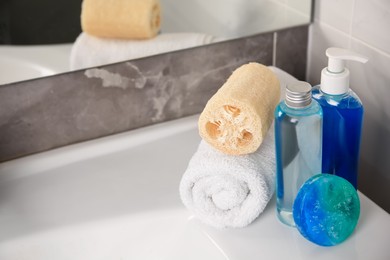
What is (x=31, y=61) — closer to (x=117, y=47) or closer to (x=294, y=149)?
(x=117, y=47)

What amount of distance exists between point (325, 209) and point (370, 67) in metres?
0.30

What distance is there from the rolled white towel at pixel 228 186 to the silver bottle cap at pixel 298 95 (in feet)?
0.32

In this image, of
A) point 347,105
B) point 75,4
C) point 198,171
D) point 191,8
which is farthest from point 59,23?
point 347,105

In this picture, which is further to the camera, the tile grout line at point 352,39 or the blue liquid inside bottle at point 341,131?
the tile grout line at point 352,39

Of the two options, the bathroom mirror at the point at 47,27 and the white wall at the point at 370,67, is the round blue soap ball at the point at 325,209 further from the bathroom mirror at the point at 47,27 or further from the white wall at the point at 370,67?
the bathroom mirror at the point at 47,27

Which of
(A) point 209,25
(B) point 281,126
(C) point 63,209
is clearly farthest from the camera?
(A) point 209,25

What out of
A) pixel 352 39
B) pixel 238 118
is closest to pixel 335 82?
pixel 238 118

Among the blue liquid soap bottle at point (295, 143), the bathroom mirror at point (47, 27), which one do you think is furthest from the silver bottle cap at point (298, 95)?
the bathroom mirror at point (47, 27)

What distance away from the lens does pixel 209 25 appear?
1.01 metres

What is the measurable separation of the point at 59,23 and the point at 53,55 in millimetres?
47

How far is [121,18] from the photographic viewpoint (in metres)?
0.94

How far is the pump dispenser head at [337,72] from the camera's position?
0.76 meters

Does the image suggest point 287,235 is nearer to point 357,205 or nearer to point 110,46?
point 357,205

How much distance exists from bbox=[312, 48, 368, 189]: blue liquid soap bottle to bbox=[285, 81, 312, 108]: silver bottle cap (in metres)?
0.05
